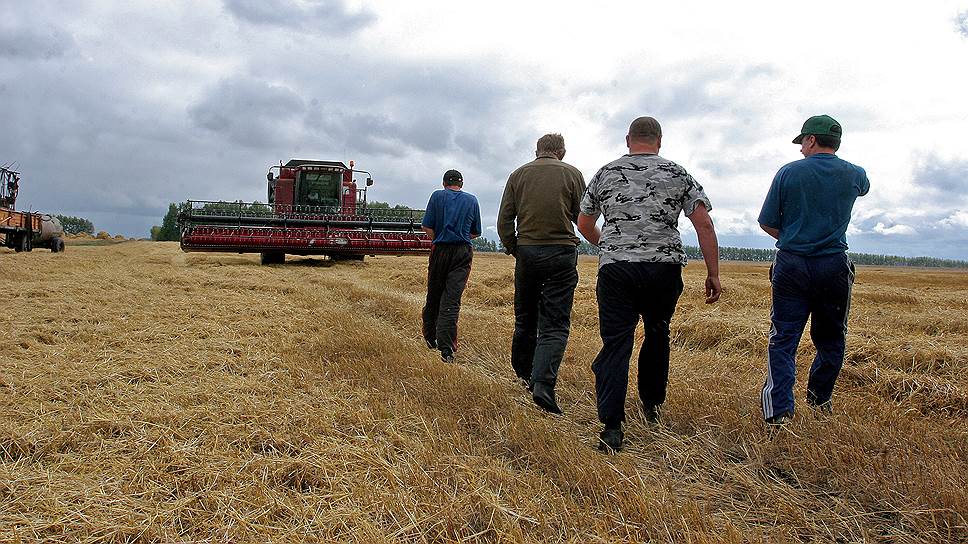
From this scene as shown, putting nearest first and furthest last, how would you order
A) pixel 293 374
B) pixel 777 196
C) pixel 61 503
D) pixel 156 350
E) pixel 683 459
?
1. pixel 61 503
2. pixel 683 459
3. pixel 777 196
4. pixel 293 374
5. pixel 156 350

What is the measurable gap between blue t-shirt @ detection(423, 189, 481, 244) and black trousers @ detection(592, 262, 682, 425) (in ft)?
8.70

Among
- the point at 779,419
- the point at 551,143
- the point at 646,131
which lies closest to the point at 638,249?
the point at 646,131

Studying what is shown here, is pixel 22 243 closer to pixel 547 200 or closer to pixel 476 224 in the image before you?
pixel 476 224

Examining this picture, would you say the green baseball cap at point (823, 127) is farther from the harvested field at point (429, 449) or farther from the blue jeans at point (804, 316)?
the harvested field at point (429, 449)

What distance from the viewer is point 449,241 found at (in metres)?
6.05

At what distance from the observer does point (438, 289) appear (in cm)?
614

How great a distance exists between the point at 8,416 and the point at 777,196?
186 inches

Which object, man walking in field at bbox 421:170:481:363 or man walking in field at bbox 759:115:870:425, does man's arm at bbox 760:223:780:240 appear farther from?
man walking in field at bbox 421:170:481:363

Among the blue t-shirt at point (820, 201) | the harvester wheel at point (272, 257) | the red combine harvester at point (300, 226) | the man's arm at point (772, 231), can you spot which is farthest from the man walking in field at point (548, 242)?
the harvester wheel at point (272, 257)

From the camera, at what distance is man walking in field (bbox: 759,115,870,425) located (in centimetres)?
360

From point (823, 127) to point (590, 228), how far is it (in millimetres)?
1513

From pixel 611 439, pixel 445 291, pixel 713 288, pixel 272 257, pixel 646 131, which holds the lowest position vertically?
pixel 611 439

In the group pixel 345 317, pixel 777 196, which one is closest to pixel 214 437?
pixel 777 196

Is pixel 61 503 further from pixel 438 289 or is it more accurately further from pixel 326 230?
pixel 326 230
